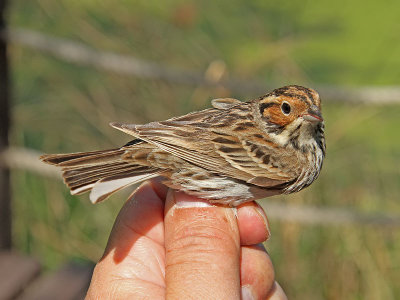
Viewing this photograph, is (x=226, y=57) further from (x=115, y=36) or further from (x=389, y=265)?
(x=389, y=265)

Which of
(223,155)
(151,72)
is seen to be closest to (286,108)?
(223,155)

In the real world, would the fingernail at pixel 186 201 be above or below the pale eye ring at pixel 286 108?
below

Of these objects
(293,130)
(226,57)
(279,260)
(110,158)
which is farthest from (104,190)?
(226,57)

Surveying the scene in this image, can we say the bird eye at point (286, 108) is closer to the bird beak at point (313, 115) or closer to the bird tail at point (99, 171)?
the bird beak at point (313, 115)

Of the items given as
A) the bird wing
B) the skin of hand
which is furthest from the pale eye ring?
the skin of hand

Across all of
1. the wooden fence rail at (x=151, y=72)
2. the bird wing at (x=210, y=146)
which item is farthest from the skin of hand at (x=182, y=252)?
the wooden fence rail at (x=151, y=72)

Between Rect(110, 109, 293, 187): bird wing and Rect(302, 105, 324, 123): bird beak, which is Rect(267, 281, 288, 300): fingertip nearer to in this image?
Rect(110, 109, 293, 187): bird wing

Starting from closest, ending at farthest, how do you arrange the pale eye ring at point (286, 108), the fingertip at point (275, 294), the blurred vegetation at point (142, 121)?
the fingertip at point (275, 294) < the pale eye ring at point (286, 108) < the blurred vegetation at point (142, 121)
